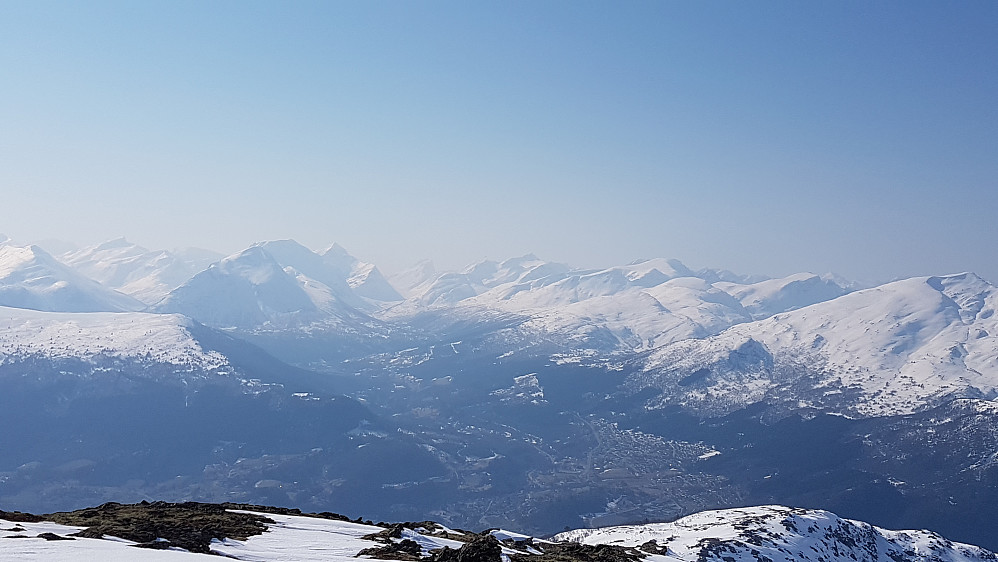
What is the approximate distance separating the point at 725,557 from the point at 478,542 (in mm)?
99157

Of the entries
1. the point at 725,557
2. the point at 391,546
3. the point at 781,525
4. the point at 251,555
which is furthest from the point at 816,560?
the point at 251,555

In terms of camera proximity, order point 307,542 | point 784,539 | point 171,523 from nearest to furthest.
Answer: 1. point 307,542
2. point 171,523
3. point 784,539

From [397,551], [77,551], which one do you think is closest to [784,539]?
[397,551]

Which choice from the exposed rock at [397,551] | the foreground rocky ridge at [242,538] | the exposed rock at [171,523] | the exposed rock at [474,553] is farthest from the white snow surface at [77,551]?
the exposed rock at [474,553]

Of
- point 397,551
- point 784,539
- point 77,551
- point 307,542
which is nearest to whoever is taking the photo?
point 77,551

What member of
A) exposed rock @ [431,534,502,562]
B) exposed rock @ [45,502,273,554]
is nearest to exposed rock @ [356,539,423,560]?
exposed rock @ [431,534,502,562]

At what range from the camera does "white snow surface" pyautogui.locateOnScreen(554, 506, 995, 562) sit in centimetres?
12375

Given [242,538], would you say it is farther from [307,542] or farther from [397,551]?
[397,551]

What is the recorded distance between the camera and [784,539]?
447 ft

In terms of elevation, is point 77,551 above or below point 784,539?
above

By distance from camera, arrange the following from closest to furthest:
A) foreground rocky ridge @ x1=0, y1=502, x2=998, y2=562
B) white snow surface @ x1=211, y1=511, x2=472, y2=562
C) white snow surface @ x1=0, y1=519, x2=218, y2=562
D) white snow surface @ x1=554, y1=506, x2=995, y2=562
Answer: white snow surface @ x1=0, y1=519, x2=218, y2=562 < foreground rocky ridge @ x1=0, y1=502, x2=998, y2=562 < white snow surface @ x1=211, y1=511, x2=472, y2=562 < white snow surface @ x1=554, y1=506, x2=995, y2=562

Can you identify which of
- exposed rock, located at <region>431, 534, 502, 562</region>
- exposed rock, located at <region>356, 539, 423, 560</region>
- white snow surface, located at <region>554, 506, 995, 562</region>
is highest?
exposed rock, located at <region>431, 534, 502, 562</region>

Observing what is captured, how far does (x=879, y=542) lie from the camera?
159250 millimetres

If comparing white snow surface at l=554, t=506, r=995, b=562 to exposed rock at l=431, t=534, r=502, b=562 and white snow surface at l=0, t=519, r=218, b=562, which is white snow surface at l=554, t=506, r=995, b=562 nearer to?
exposed rock at l=431, t=534, r=502, b=562
